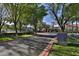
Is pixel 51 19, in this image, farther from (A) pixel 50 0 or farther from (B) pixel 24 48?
(B) pixel 24 48

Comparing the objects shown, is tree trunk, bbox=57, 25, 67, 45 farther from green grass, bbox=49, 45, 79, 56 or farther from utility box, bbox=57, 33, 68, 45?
green grass, bbox=49, 45, 79, 56

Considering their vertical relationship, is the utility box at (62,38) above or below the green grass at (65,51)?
above

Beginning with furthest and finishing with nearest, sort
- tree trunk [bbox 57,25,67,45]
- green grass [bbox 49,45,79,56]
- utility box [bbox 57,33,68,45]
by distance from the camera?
utility box [bbox 57,33,68,45] → tree trunk [bbox 57,25,67,45] → green grass [bbox 49,45,79,56]

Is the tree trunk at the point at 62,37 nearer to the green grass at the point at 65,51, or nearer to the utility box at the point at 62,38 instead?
the utility box at the point at 62,38


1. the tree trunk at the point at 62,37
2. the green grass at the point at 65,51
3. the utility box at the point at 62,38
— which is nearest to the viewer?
the green grass at the point at 65,51

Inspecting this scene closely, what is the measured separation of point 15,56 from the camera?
735cm

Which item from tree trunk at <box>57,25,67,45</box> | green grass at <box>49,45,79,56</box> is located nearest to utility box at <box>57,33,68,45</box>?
tree trunk at <box>57,25,67,45</box>

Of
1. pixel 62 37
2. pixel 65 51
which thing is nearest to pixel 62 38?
pixel 62 37

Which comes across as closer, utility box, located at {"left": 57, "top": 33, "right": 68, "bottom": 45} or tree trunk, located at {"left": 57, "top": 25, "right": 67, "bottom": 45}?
tree trunk, located at {"left": 57, "top": 25, "right": 67, "bottom": 45}

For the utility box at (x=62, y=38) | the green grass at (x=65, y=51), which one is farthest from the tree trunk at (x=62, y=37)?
the green grass at (x=65, y=51)

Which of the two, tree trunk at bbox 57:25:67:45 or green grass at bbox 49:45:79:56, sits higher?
tree trunk at bbox 57:25:67:45

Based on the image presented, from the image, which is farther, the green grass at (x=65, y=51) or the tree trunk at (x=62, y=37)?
the tree trunk at (x=62, y=37)

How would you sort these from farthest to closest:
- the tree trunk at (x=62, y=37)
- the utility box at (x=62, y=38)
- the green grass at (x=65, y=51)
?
1. the utility box at (x=62, y=38)
2. the tree trunk at (x=62, y=37)
3. the green grass at (x=65, y=51)

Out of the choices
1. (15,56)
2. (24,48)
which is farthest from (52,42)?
(15,56)
